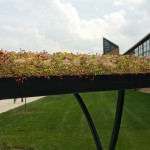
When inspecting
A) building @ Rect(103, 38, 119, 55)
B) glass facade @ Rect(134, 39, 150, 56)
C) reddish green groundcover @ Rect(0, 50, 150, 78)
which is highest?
building @ Rect(103, 38, 119, 55)

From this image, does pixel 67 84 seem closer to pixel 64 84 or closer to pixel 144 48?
pixel 64 84

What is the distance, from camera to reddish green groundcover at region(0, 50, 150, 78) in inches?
247

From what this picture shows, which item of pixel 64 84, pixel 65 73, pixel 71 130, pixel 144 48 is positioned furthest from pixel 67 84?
pixel 144 48

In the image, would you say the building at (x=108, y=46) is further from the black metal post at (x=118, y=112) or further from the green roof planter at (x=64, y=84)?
the green roof planter at (x=64, y=84)

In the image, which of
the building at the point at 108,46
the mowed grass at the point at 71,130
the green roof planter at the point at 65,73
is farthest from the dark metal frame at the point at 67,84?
the building at the point at 108,46

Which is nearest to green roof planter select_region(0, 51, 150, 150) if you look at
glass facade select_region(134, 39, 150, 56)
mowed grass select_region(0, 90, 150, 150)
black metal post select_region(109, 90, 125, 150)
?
black metal post select_region(109, 90, 125, 150)

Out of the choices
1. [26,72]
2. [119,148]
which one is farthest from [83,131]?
[26,72]

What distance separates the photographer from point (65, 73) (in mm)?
6684

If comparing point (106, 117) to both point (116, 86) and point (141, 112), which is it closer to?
point (141, 112)

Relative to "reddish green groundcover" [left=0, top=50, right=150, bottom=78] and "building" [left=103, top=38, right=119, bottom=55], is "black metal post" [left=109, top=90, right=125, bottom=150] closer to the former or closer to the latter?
"reddish green groundcover" [left=0, top=50, right=150, bottom=78]

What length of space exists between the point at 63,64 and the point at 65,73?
0.20 metres

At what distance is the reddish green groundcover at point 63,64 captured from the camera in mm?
6270

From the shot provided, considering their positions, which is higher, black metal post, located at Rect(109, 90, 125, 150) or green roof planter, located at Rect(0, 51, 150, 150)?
green roof planter, located at Rect(0, 51, 150, 150)

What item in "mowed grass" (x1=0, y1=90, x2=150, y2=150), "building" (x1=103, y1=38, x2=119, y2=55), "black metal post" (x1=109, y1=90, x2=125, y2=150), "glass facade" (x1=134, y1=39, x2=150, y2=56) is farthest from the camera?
"building" (x1=103, y1=38, x2=119, y2=55)
